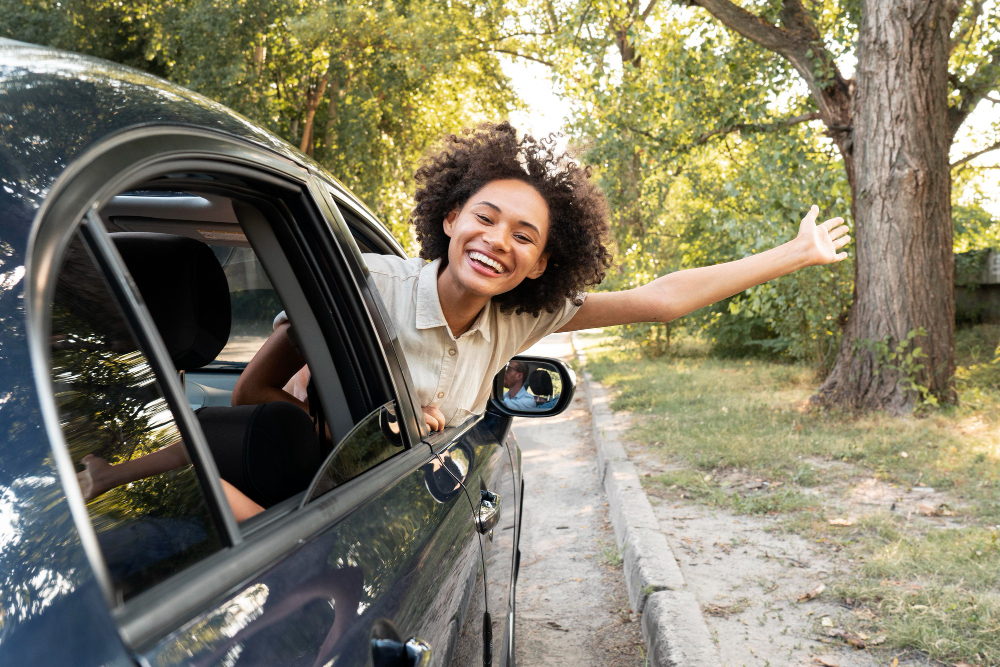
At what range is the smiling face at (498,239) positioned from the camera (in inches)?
104

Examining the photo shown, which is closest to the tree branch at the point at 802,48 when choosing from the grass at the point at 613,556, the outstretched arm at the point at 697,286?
the grass at the point at 613,556

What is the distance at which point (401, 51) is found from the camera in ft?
58.7

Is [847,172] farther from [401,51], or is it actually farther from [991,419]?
[401,51]

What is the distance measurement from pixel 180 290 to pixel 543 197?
5.02 feet

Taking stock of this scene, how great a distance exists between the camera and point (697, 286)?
316cm

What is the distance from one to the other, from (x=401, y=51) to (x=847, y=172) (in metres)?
11.4

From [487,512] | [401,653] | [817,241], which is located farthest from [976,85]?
[401,653]

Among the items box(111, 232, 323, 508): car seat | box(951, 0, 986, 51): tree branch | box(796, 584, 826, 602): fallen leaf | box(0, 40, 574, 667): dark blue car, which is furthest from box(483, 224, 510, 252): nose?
box(951, 0, 986, 51): tree branch

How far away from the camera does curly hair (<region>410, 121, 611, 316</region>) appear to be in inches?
116

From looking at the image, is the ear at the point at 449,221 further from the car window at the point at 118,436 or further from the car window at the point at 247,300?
the car window at the point at 118,436

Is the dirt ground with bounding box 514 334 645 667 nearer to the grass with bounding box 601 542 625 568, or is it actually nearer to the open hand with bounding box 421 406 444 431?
the grass with bounding box 601 542 625 568

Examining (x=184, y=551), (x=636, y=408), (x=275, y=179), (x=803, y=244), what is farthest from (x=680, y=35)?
(x=184, y=551)

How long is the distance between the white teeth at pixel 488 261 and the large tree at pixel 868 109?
636cm

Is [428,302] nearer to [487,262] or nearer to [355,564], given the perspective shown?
[487,262]
